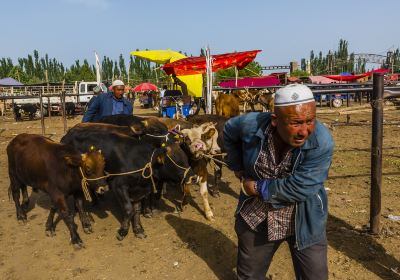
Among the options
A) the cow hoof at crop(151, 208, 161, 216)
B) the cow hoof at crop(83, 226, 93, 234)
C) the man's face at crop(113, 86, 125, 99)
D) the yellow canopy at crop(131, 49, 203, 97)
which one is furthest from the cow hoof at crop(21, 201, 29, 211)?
the yellow canopy at crop(131, 49, 203, 97)

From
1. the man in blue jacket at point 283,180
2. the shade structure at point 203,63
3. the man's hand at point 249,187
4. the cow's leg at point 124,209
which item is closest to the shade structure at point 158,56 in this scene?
the shade structure at point 203,63

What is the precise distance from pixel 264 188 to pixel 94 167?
283 cm

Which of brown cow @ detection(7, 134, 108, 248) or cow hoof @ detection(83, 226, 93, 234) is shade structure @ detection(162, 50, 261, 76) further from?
cow hoof @ detection(83, 226, 93, 234)

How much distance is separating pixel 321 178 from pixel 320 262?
605mm

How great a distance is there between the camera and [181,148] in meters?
5.43

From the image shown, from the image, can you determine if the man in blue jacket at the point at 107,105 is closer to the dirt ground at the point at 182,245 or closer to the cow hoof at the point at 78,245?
the dirt ground at the point at 182,245

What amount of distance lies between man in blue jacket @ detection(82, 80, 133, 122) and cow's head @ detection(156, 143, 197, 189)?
2.22m

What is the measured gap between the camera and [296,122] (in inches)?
82.0

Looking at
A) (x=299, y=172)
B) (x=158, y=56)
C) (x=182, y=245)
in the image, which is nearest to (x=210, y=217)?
(x=182, y=245)

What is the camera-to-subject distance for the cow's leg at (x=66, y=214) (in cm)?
456

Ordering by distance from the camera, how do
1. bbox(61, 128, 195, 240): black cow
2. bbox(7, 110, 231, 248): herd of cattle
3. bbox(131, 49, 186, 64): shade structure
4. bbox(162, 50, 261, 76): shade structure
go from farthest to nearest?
bbox(131, 49, 186, 64): shade structure
bbox(162, 50, 261, 76): shade structure
bbox(61, 128, 195, 240): black cow
bbox(7, 110, 231, 248): herd of cattle

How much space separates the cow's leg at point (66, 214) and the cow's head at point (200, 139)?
178 cm

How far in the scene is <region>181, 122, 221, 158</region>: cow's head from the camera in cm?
520

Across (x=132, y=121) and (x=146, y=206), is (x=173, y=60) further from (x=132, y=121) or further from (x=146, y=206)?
(x=146, y=206)
